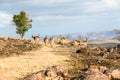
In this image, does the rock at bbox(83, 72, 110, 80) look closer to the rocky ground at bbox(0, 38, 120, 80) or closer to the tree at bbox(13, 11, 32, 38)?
the rocky ground at bbox(0, 38, 120, 80)

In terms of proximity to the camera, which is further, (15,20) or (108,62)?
(15,20)

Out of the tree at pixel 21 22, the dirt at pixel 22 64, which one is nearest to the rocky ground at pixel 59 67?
the dirt at pixel 22 64

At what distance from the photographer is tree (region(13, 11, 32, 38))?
111 m

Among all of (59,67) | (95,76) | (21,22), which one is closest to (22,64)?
(59,67)

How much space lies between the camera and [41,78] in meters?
34.2

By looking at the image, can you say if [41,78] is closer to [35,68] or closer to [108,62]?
[35,68]

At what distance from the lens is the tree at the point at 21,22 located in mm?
111312

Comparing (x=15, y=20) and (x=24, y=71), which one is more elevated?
(x=15, y=20)

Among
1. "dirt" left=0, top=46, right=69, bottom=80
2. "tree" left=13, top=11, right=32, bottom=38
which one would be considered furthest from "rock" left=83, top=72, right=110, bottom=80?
"tree" left=13, top=11, right=32, bottom=38

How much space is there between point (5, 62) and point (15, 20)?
6939 cm

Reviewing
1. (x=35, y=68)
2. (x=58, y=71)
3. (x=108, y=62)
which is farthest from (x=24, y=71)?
(x=108, y=62)

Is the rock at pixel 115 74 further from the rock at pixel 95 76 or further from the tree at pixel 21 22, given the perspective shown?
the tree at pixel 21 22

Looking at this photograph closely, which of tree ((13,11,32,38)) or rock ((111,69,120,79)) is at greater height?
tree ((13,11,32,38))

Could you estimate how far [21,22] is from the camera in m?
111
